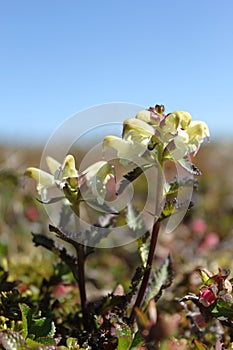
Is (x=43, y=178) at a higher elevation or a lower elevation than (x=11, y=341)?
higher

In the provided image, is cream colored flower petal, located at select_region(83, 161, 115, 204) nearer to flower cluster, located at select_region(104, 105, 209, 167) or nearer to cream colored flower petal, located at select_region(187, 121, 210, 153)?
flower cluster, located at select_region(104, 105, 209, 167)

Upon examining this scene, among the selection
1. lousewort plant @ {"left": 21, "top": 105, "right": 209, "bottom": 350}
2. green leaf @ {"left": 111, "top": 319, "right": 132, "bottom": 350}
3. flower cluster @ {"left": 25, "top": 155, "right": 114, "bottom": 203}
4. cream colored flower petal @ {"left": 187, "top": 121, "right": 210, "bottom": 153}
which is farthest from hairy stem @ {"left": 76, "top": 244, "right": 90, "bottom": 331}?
cream colored flower petal @ {"left": 187, "top": 121, "right": 210, "bottom": 153}

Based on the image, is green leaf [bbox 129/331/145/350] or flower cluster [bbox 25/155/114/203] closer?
green leaf [bbox 129/331/145/350]

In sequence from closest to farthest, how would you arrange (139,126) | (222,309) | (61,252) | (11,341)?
(11,341) < (222,309) < (139,126) < (61,252)

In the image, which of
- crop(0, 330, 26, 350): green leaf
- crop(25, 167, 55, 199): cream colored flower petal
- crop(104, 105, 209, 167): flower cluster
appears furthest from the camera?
crop(25, 167, 55, 199): cream colored flower petal

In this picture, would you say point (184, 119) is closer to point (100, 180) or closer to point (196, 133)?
point (196, 133)

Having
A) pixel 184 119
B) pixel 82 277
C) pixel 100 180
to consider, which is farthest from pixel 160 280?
pixel 184 119

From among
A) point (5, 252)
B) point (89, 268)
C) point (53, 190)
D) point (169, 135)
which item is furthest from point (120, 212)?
point (89, 268)

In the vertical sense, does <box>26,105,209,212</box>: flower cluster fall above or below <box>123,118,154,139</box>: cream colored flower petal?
below
